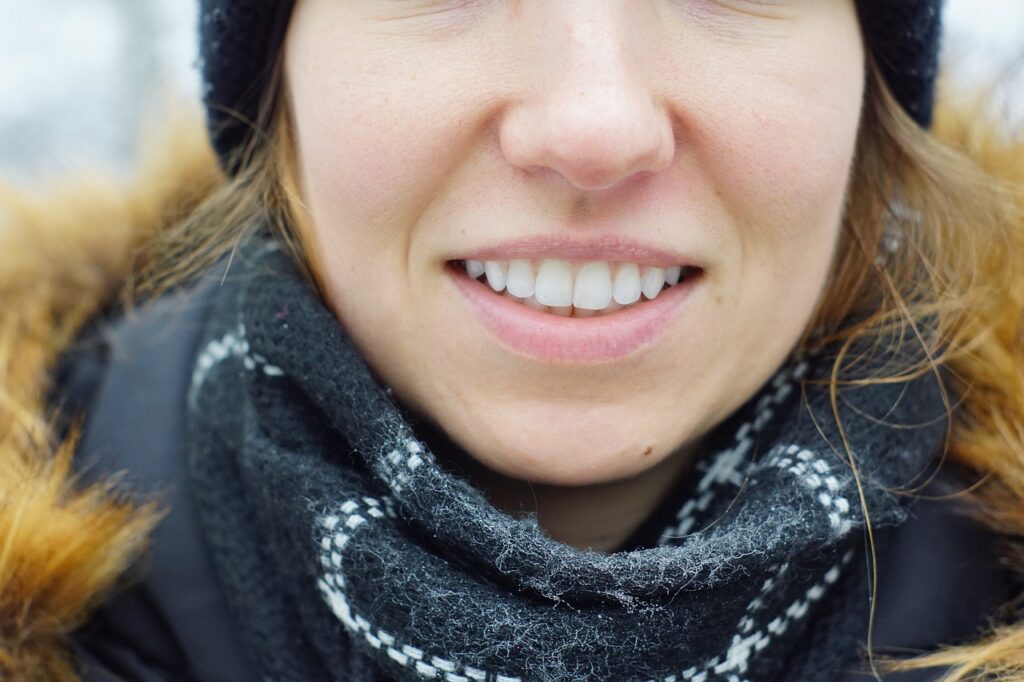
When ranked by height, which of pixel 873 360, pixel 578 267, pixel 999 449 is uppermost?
pixel 578 267

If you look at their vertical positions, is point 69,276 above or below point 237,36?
below

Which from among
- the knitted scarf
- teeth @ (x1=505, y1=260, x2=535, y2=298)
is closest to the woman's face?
teeth @ (x1=505, y1=260, x2=535, y2=298)

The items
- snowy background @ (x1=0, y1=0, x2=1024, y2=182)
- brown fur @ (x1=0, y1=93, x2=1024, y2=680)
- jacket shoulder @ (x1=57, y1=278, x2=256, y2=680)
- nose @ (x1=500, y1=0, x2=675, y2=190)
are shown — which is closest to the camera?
nose @ (x1=500, y1=0, x2=675, y2=190)

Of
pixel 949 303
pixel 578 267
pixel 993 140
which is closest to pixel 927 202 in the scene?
pixel 949 303

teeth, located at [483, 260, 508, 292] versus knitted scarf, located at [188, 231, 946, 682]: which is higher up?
teeth, located at [483, 260, 508, 292]

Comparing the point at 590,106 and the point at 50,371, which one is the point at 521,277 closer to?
the point at 590,106

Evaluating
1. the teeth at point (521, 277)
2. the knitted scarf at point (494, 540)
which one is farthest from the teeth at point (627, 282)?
the knitted scarf at point (494, 540)

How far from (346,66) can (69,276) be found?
89cm

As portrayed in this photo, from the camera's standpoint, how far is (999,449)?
52.1 inches

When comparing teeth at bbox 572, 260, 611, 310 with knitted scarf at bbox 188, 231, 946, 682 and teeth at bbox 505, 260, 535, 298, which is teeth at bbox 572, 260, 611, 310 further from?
knitted scarf at bbox 188, 231, 946, 682

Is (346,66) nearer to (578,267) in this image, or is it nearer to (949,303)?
(578,267)

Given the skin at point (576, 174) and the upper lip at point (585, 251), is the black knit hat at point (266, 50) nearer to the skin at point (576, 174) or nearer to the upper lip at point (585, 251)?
the skin at point (576, 174)

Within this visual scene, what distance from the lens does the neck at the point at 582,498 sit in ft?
4.41

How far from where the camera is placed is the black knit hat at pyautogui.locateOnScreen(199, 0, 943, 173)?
4.20 ft
